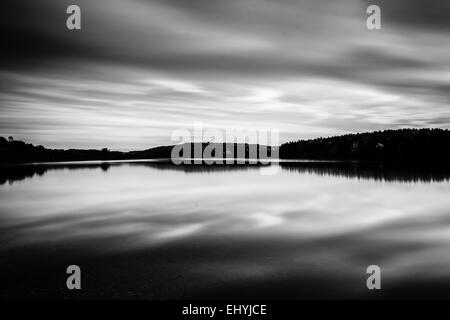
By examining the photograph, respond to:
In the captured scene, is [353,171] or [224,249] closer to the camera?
[224,249]

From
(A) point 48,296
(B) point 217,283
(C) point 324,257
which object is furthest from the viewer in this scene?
(C) point 324,257

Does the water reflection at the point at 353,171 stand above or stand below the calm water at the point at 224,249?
above

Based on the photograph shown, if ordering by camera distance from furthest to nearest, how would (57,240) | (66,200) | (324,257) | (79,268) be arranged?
(66,200) < (57,240) < (324,257) < (79,268)

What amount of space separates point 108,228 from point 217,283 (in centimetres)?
1148

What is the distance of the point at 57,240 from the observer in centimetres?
1686

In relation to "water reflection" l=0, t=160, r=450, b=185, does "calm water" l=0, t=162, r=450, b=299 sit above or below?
below

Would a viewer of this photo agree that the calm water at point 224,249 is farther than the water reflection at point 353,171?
No

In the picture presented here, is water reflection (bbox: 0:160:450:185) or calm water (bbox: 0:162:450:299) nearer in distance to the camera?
calm water (bbox: 0:162:450:299)

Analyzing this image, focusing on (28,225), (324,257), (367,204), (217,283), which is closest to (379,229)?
(324,257)

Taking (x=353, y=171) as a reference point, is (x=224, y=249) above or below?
below

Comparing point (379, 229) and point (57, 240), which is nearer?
point (57, 240)
